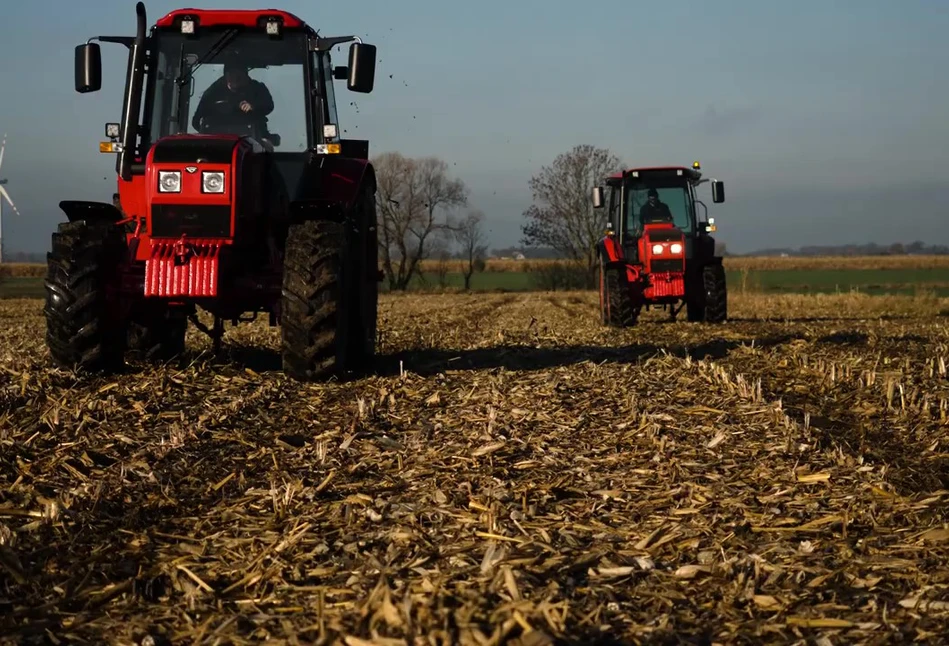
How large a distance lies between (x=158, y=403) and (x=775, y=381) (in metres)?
4.78

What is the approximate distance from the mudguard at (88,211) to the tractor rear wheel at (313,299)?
1.48 meters

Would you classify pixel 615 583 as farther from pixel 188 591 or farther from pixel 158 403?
pixel 158 403

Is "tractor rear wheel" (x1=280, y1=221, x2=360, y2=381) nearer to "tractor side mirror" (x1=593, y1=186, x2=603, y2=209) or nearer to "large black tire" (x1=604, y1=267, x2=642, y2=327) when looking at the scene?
"large black tire" (x1=604, y1=267, x2=642, y2=327)

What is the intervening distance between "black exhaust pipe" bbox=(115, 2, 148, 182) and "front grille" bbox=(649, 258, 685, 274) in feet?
34.0

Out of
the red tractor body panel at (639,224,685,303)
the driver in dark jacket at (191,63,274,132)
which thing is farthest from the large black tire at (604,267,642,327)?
the driver in dark jacket at (191,63,274,132)

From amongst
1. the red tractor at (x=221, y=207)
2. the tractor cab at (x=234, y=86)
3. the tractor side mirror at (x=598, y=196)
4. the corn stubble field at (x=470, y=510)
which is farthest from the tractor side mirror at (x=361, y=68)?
the tractor side mirror at (x=598, y=196)

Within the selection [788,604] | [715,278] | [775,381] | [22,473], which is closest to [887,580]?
[788,604]

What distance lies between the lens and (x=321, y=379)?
26.8ft

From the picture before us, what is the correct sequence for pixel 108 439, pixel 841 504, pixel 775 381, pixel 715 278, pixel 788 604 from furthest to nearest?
pixel 715 278
pixel 775 381
pixel 108 439
pixel 841 504
pixel 788 604

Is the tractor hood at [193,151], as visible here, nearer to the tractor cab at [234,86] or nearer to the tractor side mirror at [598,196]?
the tractor cab at [234,86]

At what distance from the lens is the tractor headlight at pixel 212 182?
26.3ft

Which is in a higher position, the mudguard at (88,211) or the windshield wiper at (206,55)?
the windshield wiper at (206,55)

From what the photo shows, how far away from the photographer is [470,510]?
170 inches

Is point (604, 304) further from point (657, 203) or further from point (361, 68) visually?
point (361, 68)
